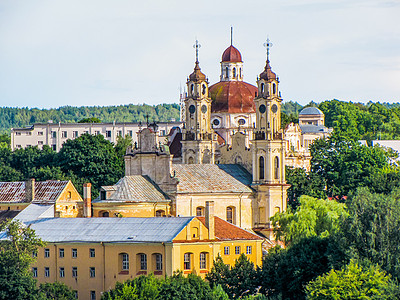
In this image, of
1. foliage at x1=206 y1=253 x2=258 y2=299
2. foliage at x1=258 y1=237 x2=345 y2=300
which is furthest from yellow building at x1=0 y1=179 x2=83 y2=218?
foliage at x1=258 y1=237 x2=345 y2=300

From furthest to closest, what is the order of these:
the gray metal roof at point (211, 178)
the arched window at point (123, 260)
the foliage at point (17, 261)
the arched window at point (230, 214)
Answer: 1. the arched window at point (230, 214)
2. the gray metal roof at point (211, 178)
3. the arched window at point (123, 260)
4. the foliage at point (17, 261)

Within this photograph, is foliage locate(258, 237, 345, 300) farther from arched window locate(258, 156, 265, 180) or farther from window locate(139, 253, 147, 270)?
arched window locate(258, 156, 265, 180)

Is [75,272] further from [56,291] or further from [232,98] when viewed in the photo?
[232,98]

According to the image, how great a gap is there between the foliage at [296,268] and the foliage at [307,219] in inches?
483

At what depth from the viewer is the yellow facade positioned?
86.4 metres

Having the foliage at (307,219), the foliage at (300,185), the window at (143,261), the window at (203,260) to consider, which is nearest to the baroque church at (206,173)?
the foliage at (307,219)

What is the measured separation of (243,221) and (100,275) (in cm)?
2126

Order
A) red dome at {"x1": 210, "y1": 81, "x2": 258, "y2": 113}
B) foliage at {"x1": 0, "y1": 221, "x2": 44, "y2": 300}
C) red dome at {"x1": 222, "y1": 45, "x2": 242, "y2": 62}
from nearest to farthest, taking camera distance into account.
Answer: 1. foliage at {"x1": 0, "y1": 221, "x2": 44, "y2": 300}
2. red dome at {"x1": 210, "y1": 81, "x2": 258, "y2": 113}
3. red dome at {"x1": 222, "y1": 45, "x2": 242, "y2": 62}

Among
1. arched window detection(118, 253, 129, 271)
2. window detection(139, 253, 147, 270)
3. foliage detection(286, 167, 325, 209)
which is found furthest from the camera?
foliage detection(286, 167, 325, 209)

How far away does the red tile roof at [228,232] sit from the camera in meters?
92.4

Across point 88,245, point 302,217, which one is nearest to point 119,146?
point 302,217

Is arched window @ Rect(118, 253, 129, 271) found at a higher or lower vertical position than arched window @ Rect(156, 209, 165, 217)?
lower

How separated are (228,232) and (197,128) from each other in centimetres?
2348

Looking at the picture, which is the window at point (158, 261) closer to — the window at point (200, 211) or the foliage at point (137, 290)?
the foliage at point (137, 290)
